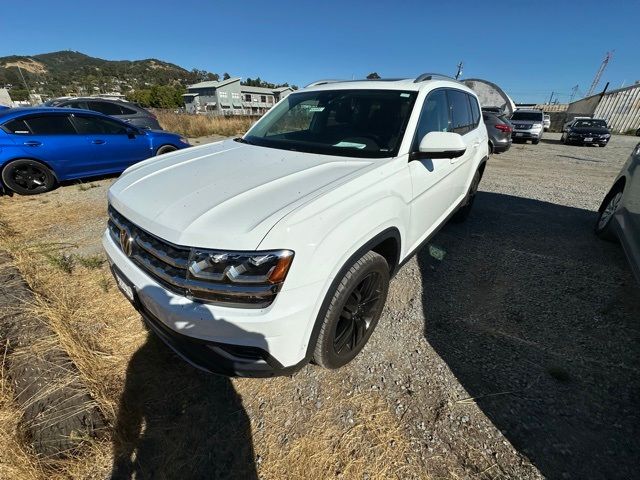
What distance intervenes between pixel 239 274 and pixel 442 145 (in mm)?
1562

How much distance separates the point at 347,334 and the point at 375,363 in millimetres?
350

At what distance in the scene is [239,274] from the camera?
53.3 inches

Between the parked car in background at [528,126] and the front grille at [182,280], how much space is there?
1842cm

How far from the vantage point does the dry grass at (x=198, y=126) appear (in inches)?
592

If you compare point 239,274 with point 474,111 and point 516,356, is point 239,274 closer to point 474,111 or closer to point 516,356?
point 516,356

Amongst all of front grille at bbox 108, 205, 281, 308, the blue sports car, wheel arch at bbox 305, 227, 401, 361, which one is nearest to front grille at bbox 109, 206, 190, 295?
front grille at bbox 108, 205, 281, 308

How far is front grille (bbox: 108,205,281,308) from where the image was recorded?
53.7 inches

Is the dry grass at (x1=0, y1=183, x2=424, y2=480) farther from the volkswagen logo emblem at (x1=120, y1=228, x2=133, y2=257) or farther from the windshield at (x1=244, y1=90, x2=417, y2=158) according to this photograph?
the windshield at (x1=244, y1=90, x2=417, y2=158)

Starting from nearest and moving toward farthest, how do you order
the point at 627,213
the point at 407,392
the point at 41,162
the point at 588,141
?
the point at 407,392 → the point at 627,213 → the point at 41,162 → the point at 588,141

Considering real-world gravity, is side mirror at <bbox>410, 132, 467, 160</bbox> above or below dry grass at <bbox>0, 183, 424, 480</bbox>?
above

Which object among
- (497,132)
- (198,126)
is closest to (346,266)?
(497,132)

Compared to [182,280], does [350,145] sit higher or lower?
higher

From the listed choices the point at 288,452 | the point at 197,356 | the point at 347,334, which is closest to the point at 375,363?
the point at 347,334

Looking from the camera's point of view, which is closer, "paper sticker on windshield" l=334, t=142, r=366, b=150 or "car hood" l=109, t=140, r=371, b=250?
"car hood" l=109, t=140, r=371, b=250
